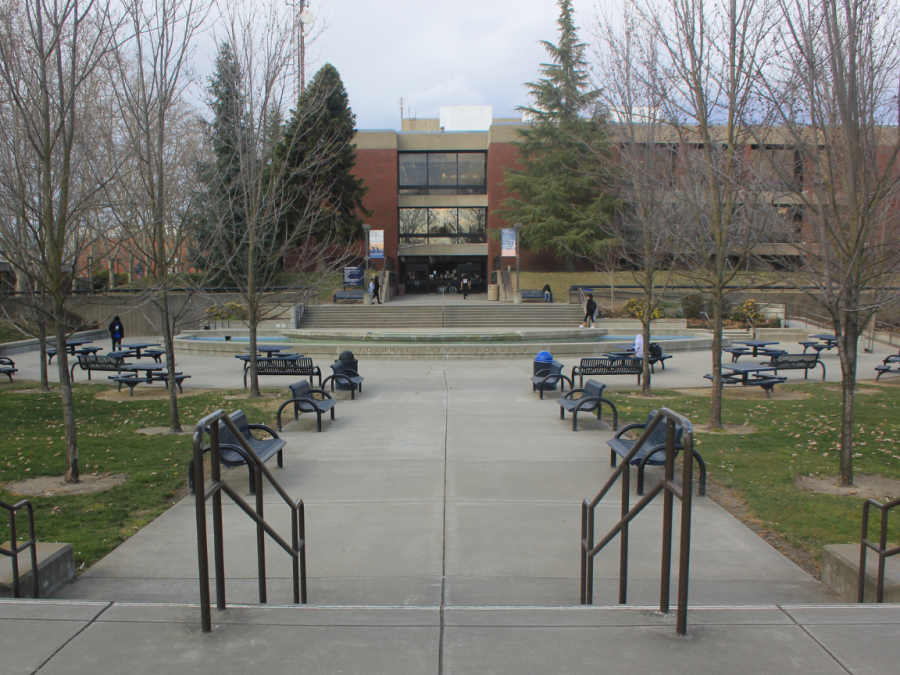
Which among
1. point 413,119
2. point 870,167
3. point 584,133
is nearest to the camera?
point 870,167

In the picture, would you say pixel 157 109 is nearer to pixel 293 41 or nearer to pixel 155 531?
pixel 293 41

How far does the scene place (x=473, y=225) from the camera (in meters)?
51.1

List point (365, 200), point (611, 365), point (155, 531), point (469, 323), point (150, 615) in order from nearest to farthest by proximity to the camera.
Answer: point (150, 615)
point (155, 531)
point (611, 365)
point (469, 323)
point (365, 200)

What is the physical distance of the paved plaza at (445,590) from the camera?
116 inches

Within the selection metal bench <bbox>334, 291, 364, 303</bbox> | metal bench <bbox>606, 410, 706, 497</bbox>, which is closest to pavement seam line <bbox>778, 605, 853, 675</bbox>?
metal bench <bbox>606, 410, 706, 497</bbox>

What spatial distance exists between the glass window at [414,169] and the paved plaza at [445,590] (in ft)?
141

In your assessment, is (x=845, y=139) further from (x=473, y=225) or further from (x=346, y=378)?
(x=473, y=225)

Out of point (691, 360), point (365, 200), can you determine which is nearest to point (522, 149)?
point (365, 200)

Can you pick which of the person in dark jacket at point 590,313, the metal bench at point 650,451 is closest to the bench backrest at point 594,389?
the metal bench at point 650,451

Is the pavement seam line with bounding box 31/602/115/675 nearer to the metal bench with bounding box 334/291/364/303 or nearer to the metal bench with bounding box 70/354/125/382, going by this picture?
the metal bench with bounding box 70/354/125/382

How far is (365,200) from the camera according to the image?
48750 millimetres

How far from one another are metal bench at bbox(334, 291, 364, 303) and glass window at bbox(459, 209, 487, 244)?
1614cm

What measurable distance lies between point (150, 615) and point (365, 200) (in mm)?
47121

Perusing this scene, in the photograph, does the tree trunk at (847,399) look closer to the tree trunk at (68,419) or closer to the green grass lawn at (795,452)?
the green grass lawn at (795,452)
